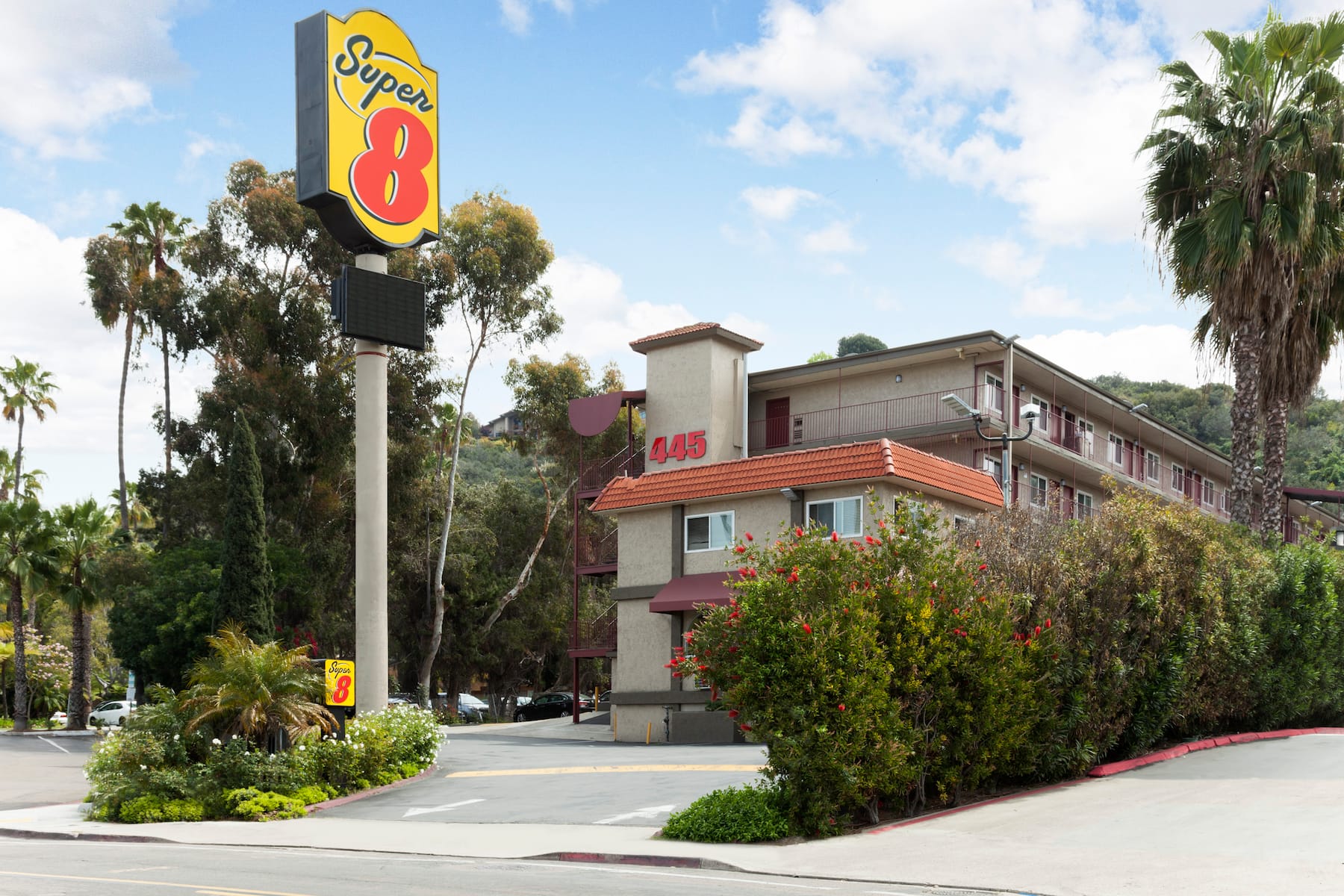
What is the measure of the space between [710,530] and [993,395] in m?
12.0

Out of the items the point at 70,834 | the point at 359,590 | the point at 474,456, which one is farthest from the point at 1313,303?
the point at 474,456

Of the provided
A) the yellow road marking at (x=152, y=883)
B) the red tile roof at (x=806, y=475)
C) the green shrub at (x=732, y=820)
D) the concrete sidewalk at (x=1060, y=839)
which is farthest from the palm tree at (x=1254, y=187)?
the yellow road marking at (x=152, y=883)

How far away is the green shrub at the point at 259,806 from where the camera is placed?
1939cm

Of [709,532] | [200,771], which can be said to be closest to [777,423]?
[709,532]

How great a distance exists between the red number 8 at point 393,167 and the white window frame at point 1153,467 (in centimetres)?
3547

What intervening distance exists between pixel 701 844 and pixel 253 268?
3636 cm

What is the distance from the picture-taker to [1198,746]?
20.2 metres

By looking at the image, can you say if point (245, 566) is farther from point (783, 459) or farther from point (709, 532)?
point (783, 459)

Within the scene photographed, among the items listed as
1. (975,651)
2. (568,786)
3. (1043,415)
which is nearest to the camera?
(975,651)

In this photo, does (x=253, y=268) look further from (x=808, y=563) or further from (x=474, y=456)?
(x=474, y=456)

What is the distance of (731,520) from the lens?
33.1 metres

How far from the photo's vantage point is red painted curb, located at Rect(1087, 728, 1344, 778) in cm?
1823

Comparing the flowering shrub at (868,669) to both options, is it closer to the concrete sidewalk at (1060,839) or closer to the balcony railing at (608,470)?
the concrete sidewalk at (1060,839)

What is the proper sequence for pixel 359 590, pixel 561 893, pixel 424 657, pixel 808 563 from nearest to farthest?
pixel 561 893 → pixel 808 563 → pixel 359 590 → pixel 424 657
